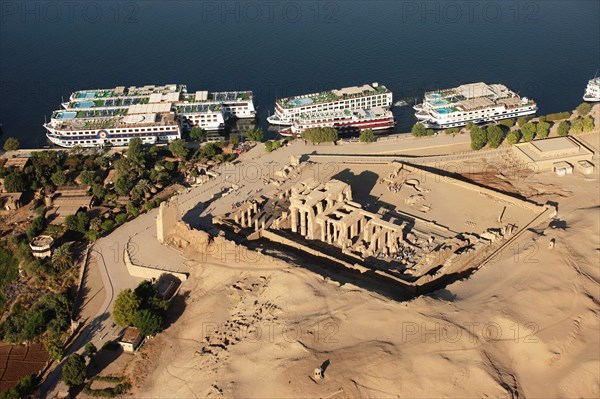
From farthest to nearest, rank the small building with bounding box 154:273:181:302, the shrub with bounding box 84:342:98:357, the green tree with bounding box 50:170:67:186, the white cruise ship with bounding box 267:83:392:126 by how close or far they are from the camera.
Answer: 1. the white cruise ship with bounding box 267:83:392:126
2. the green tree with bounding box 50:170:67:186
3. the small building with bounding box 154:273:181:302
4. the shrub with bounding box 84:342:98:357

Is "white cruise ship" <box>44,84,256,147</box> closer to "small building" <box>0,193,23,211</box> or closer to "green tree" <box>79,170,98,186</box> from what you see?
"green tree" <box>79,170,98,186</box>

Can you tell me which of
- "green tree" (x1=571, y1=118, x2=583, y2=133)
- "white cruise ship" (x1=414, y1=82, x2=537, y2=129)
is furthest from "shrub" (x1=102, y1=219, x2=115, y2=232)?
"green tree" (x1=571, y1=118, x2=583, y2=133)

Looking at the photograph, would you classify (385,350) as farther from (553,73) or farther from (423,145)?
(553,73)

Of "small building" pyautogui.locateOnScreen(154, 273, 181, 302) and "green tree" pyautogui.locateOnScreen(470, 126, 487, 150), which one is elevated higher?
"green tree" pyautogui.locateOnScreen(470, 126, 487, 150)

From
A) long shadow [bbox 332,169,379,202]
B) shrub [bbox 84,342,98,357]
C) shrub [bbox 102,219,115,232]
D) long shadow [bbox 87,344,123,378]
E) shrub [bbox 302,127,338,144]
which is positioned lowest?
long shadow [bbox 87,344,123,378]

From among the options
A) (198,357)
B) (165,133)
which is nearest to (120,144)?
(165,133)

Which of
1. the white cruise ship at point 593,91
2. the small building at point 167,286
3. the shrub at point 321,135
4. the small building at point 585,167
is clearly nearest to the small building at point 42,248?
the small building at point 167,286

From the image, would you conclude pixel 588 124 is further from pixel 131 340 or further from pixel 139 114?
pixel 131 340

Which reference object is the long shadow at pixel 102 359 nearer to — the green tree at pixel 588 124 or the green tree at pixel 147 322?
the green tree at pixel 147 322
